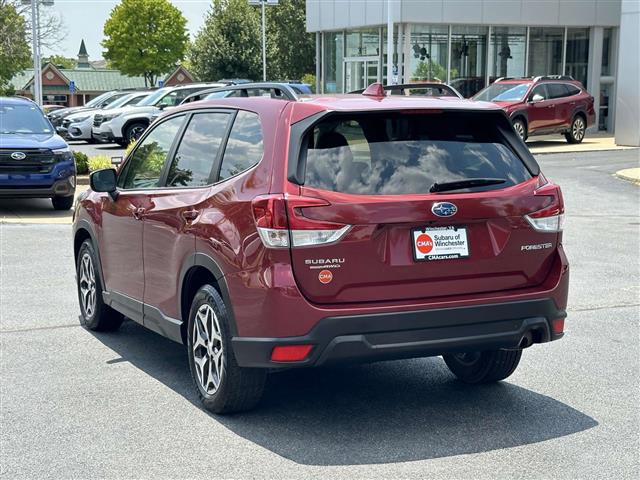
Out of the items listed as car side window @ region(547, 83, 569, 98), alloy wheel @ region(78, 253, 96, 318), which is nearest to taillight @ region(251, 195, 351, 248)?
alloy wheel @ region(78, 253, 96, 318)

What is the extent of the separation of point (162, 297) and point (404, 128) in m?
1.92

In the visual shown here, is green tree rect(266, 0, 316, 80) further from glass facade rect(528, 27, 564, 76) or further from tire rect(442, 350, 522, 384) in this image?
tire rect(442, 350, 522, 384)

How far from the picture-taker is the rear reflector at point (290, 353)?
4.89 meters

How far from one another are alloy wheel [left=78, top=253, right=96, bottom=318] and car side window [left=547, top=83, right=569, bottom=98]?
22.6 m

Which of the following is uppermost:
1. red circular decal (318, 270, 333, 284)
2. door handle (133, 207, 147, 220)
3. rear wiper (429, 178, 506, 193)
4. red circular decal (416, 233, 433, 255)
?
rear wiper (429, 178, 506, 193)

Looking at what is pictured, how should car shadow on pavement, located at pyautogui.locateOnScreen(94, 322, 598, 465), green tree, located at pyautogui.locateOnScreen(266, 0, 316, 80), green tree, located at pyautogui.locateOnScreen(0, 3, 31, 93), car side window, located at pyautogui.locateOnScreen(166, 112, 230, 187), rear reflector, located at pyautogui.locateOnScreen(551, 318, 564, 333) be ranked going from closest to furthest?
1. car shadow on pavement, located at pyautogui.locateOnScreen(94, 322, 598, 465)
2. rear reflector, located at pyautogui.locateOnScreen(551, 318, 564, 333)
3. car side window, located at pyautogui.locateOnScreen(166, 112, 230, 187)
4. green tree, located at pyautogui.locateOnScreen(0, 3, 31, 93)
5. green tree, located at pyautogui.locateOnScreen(266, 0, 316, 80)

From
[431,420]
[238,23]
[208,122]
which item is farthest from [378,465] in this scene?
[238,23]

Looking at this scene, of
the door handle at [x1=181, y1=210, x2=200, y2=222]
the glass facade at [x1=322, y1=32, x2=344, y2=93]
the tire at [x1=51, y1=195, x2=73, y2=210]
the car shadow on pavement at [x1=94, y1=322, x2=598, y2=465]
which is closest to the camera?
the car shadow on pavement at [x1=94, y1=322, x2=598, y2=465]

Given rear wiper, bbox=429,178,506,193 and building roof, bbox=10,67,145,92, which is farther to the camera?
building roof, bbox=10,67,145,92

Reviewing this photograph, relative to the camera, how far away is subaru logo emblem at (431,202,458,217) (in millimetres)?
5027

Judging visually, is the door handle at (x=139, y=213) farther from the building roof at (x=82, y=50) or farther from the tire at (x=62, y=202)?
the building roof at (x=82, y=50)

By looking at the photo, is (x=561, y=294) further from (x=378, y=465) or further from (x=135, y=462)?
(x=135, y=462)

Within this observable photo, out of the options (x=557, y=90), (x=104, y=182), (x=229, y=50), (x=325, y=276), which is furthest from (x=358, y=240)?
(x=229, y=50)

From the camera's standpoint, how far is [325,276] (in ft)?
16.0
